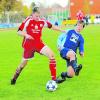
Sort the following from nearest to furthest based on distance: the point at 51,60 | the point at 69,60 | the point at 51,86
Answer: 1. the point at 51,86
2. the point at 51,60
3. the point at 69,60

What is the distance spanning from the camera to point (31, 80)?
12312 millimetres

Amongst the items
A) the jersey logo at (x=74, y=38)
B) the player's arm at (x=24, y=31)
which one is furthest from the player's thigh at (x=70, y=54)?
the player's arm at (x=24, y=31)

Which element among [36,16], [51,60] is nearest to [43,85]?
[51,60]

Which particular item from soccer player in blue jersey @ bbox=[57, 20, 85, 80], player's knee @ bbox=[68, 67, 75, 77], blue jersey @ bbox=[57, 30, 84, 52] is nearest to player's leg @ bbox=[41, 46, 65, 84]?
player's knee @ bbox=[68, 67, 75, 77]

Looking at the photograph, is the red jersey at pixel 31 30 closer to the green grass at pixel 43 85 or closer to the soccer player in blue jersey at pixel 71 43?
the soccer player in blue jersey at pixel 71 43

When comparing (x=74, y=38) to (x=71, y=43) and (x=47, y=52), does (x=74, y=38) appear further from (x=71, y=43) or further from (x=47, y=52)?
(x=47, y=52)

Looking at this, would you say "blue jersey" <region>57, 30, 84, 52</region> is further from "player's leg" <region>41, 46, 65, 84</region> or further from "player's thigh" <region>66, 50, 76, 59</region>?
"player's leg" <region>41, 46, 65, 84</region>

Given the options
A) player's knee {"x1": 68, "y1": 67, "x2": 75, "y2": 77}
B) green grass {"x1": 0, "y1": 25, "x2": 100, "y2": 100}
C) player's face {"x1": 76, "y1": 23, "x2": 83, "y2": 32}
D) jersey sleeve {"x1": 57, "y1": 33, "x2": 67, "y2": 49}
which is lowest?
green grass {"x1": 0, "y1": 25, "x2": 100, "y2": 100}

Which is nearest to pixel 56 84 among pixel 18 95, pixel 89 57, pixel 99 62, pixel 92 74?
pixel 18 95

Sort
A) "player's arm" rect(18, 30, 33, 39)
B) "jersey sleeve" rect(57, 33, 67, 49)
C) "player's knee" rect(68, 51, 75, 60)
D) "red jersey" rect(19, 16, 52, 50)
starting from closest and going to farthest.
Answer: "player's arm" rect(18, 30, 33, 39), "red jersey" rect(19, 16, 52, 50), "player's knee" rect(68, 51, 75, 60), "jersey sleeve" rect(57, 33, 67, 49)

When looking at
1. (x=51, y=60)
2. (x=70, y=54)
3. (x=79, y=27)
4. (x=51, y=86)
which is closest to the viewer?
(x=51, y=86)

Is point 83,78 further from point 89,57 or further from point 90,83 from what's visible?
point 89,57

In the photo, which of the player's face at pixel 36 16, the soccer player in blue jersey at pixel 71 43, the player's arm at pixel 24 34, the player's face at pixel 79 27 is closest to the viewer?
the player's arm at pixel 24 34

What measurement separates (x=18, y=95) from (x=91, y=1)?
107 meters
